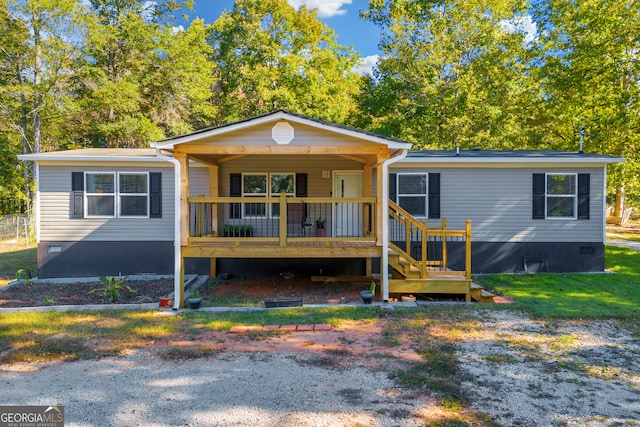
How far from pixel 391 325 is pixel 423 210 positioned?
5.06 metres

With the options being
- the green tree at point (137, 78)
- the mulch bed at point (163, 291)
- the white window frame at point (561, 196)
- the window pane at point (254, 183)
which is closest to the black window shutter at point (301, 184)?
the window pane at point (254, 183)

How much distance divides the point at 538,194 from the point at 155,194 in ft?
32.8

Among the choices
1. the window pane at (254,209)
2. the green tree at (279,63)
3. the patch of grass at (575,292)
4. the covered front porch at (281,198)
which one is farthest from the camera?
the green tree at (279,63)

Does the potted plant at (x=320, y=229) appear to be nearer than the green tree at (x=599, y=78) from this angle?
Yes

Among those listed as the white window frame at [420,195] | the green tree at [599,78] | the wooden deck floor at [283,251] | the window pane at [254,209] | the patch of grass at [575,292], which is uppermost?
the green tree at [599,78]

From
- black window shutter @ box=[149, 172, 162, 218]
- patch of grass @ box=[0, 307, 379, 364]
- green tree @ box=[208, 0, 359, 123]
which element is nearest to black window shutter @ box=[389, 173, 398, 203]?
patch of grass @ box=[0, 307, 379, 364]

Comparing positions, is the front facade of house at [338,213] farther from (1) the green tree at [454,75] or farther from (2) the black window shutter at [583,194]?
(1) the green tree at [454,75]

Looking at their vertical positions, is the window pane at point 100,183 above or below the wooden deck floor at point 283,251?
above

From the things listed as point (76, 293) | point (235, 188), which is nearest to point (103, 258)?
point (76, 293)

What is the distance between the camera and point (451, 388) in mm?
4129

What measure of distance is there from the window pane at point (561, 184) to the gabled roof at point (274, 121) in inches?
216

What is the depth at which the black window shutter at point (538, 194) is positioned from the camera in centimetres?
1066

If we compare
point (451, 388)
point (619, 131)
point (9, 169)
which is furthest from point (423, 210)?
point (9, 169)

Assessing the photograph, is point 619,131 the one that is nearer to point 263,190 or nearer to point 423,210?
point 423,210
